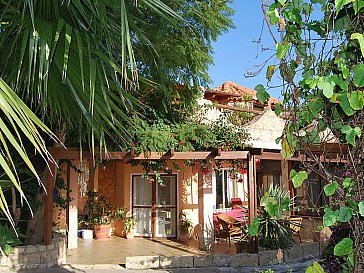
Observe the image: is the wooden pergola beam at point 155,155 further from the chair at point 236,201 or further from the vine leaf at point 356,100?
the vine leaf at point 356,100

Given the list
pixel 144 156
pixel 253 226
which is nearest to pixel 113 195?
pixel 144 156

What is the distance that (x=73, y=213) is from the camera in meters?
11.5

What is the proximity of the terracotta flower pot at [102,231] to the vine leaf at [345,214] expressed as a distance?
11.7 m

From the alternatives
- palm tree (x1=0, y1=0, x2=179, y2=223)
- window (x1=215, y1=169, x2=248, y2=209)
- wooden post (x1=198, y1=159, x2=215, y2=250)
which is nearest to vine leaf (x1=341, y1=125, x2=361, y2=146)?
palm tree (x1=0, y1=0, x2=179, y2=223)

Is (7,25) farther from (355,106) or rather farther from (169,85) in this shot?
(169,85)

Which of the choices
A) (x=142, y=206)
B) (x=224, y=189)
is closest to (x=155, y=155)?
(x=142, y=206)

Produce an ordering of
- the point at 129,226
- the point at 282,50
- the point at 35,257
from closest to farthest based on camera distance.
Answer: the point at 282,50 → the point at 35,257 → the point at 129,226

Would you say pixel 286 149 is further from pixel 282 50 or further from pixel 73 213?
pixel 73 213

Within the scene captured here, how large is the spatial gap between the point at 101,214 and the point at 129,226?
43.3 inches

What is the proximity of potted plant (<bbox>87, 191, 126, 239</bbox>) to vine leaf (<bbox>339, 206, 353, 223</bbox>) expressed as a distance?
1163 cm

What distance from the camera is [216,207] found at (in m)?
14.3

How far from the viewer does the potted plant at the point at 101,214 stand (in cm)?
1281

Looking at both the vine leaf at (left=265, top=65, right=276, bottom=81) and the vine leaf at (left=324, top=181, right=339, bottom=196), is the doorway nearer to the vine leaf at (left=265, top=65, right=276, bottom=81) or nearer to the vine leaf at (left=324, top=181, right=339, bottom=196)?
the vine leaf at (left=265, top=65, right=276, bottom=81)

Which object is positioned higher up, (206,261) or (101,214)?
(101,214)
